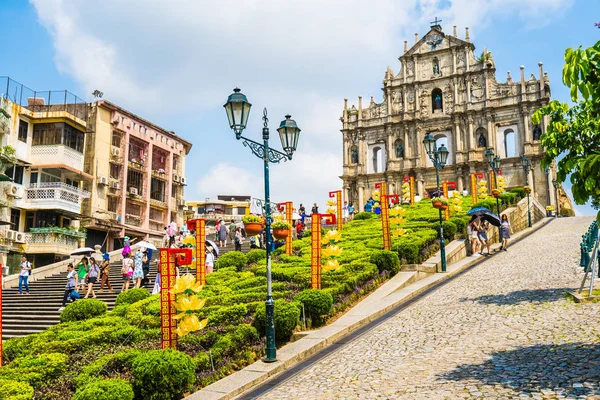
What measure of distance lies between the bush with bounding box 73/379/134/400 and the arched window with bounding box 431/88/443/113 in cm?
5172

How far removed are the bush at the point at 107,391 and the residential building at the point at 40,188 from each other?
2607 centimetres

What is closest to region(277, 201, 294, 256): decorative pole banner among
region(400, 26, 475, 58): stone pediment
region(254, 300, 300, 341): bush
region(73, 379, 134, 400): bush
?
region(254, 300, 300, 341): bush

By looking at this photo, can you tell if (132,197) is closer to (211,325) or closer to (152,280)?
(152,280)

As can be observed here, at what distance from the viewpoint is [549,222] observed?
36.9m

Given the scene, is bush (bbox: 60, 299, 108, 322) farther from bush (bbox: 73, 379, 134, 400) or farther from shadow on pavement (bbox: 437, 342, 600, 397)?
shadow on pavement (bbox: 437, 342, 600, 397)

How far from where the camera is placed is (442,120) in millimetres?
55000

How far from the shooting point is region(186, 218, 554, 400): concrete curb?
9219 mm

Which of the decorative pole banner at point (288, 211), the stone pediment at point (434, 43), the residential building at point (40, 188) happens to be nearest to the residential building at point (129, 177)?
the residential building at point (40, 188)

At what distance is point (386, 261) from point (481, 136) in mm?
39339

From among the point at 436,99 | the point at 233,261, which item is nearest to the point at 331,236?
the point at 233,261

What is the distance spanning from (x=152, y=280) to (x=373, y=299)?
33.6ft

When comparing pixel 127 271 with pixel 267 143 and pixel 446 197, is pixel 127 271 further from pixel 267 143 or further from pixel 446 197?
pixel 446 197

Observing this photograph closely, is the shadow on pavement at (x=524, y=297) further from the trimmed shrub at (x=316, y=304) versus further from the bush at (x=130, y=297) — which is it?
the bush at (x=130, y=297)

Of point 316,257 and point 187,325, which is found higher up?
point 316,257
